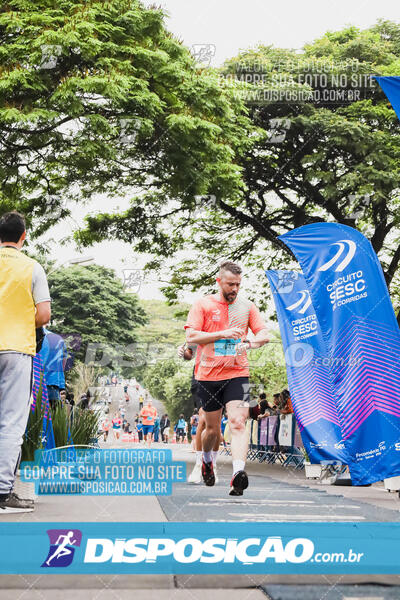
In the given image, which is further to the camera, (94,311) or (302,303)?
(94,311)

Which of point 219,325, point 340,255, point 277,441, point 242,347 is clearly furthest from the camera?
point 277,441

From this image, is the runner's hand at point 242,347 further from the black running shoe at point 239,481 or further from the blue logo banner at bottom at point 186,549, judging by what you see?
the blue logo banner at bottom at point 186,549

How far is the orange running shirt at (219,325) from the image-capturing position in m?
6.39

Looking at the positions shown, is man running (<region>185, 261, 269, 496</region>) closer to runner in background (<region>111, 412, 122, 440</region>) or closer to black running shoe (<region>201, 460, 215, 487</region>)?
black running shoe (<region>201, 460, 215, 487</region>)

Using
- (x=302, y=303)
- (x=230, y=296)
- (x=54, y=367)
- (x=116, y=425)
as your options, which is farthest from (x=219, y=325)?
(x=116, y=425)

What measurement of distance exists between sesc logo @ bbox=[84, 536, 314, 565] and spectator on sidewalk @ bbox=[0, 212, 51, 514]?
83.5 inches

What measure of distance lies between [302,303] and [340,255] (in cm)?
270

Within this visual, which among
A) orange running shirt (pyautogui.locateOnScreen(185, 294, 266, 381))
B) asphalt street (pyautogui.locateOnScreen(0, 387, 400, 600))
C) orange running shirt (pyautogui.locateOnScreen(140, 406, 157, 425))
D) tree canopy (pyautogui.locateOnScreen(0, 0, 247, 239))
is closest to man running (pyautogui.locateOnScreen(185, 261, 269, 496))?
orange running shirt (pyautogui.locateOnScreen(185, 294, 266, 381))

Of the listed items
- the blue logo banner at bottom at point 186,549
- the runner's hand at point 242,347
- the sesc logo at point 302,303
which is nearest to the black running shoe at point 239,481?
the runner's hand at point 242,347

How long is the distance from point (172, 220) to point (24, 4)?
614 centimetres

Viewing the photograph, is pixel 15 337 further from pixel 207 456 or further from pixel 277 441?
pixel 277 441

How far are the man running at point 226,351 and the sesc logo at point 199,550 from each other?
3.25 metres

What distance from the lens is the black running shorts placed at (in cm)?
634

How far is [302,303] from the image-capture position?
10.6 metres
